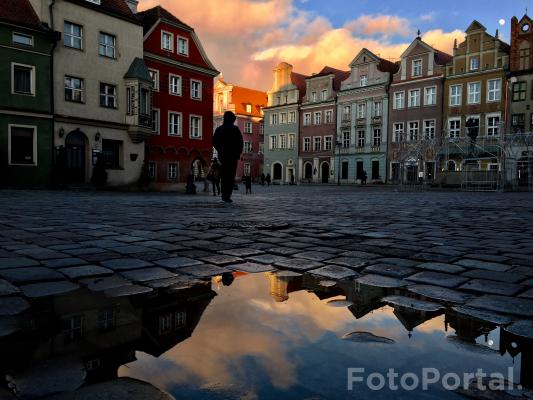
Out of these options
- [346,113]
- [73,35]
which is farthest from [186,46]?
[346,113]

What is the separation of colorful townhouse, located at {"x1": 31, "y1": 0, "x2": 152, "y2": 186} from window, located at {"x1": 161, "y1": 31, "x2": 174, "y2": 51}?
242 cm

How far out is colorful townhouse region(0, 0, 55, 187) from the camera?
22.5 m

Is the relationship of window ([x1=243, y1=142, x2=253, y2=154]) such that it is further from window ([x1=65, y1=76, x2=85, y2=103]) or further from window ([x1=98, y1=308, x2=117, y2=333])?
window ([x1=98, y1=308, x2=117, y2=333])

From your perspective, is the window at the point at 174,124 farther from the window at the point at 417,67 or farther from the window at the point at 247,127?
the window at the point at 247,127

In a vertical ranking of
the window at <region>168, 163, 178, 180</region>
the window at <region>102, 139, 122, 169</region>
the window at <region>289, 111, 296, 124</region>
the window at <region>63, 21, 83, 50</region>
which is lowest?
the window at <region>168, 163, 178, 180</region>

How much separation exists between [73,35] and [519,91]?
3801cm

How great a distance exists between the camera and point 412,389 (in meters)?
1.54

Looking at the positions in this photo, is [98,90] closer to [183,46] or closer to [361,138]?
[183,46]

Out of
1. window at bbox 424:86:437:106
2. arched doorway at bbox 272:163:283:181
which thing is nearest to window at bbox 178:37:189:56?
window at bbox 424:86:437:106

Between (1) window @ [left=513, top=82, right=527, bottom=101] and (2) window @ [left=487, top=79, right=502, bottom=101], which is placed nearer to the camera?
(1) window @ [left=513, top=82, right=527, bottom=101]

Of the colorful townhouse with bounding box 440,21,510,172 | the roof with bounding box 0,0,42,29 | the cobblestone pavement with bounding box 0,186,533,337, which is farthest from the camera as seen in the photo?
the colorful townhouse with bounding box 440,21,510,172

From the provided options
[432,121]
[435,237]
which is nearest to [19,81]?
[435,237]

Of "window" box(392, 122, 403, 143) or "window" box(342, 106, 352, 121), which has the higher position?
"window" box(342, 106, 352, 121)

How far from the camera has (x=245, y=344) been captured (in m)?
1.92
